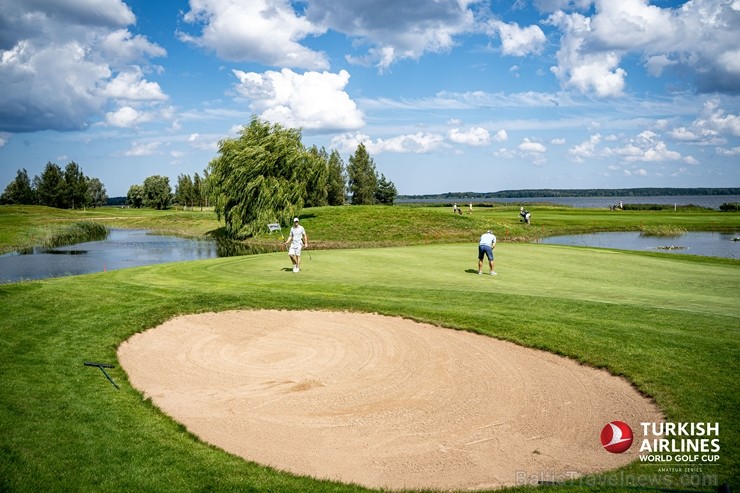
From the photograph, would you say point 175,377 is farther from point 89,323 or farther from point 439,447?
point 439,447

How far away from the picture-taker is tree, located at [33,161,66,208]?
436ft

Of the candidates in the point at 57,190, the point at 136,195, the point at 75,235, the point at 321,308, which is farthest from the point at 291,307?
the point at 136,195

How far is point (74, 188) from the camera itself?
135 metres

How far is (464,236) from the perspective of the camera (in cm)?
6081

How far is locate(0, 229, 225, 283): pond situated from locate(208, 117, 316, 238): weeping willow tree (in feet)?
16.2

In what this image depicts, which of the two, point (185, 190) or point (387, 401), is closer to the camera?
point (387, 401)

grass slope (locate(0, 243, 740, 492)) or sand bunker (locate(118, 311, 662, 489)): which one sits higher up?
grass slope (locate(0, 243, 740, 492))

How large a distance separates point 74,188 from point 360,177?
7981 cm

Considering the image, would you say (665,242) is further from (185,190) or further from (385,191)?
(185,190)

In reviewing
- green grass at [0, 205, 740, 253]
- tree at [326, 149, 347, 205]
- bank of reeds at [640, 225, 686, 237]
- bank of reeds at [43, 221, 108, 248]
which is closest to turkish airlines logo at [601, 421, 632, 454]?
green grass at [0, 205, 740, 253]

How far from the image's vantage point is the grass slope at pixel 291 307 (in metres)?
7.32

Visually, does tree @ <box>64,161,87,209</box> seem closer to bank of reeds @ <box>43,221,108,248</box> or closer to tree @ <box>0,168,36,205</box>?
tree @ <box>0,168,36,205</box>

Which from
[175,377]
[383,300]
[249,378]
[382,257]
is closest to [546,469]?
[249,378]

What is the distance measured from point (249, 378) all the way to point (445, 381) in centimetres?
432
